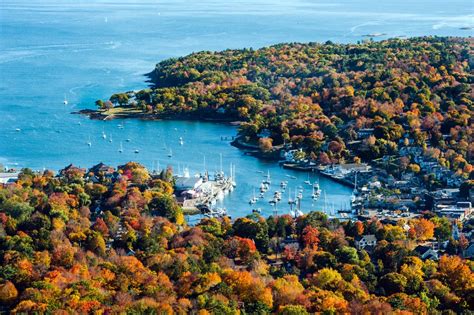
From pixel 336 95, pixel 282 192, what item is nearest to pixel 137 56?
pixel 336 95

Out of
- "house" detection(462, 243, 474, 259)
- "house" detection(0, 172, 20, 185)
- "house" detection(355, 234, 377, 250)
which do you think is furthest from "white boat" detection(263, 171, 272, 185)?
"house" detection(462, 243, 474, 259)

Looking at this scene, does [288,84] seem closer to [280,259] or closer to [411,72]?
[411,72]

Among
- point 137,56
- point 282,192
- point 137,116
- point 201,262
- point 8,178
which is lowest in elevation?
point 282,192

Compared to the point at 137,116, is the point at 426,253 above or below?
below

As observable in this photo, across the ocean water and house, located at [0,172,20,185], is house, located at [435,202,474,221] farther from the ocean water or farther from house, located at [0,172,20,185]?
house, located at [0,172,20,185]

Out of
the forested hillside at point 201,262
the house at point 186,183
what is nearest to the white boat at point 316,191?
the house at point 186,183

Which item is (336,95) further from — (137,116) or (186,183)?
(186,183)

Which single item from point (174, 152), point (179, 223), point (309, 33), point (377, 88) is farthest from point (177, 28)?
point (179, 223)
